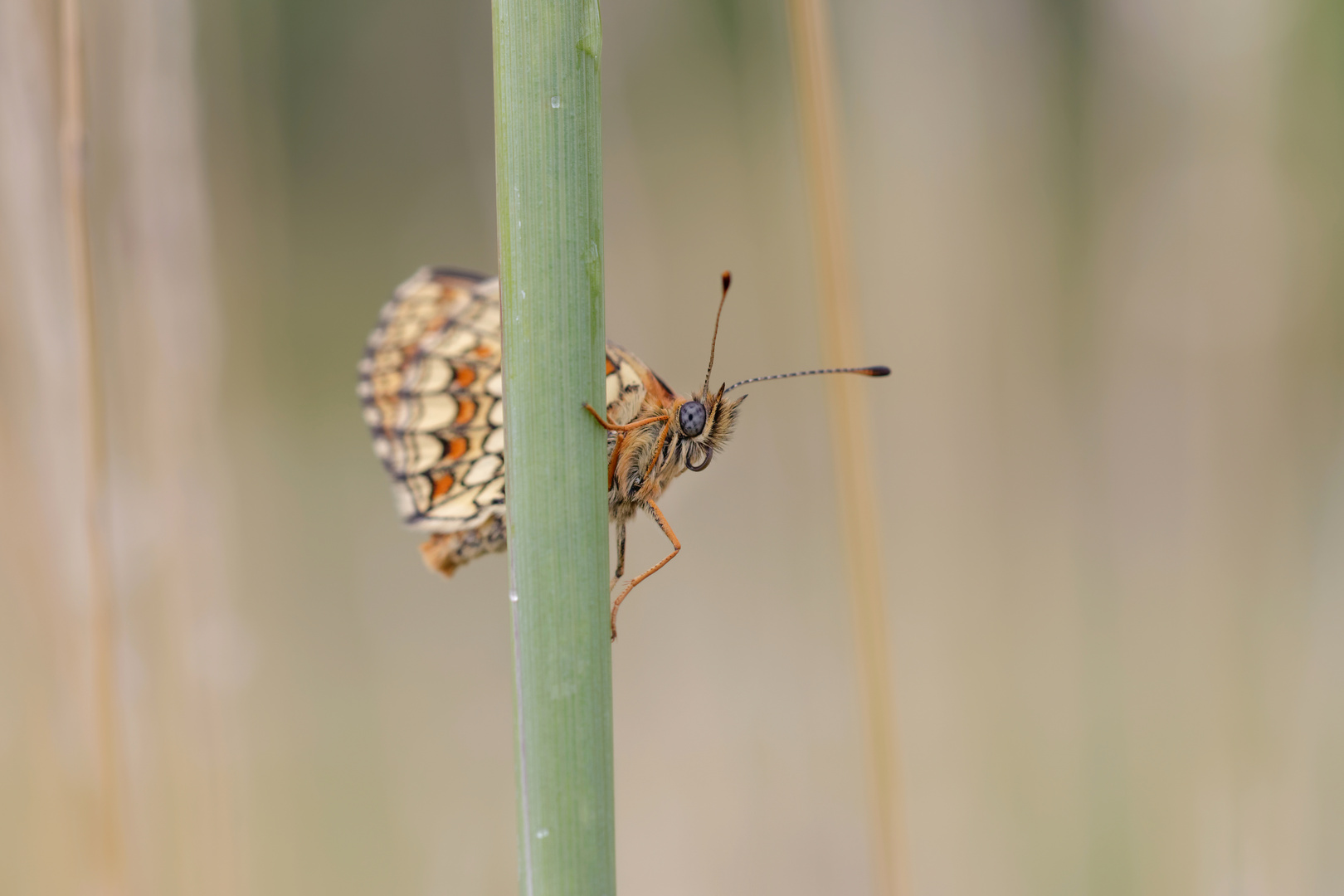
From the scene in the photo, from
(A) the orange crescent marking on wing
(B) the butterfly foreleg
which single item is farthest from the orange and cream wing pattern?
(B) the butterfly foreleg

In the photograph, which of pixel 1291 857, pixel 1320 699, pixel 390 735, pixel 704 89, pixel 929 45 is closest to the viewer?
pixel 1291 857

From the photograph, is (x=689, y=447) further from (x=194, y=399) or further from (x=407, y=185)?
(x=407, y=185)

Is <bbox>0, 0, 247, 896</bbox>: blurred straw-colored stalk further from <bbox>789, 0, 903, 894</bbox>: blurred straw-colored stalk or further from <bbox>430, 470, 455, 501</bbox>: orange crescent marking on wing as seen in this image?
<bbox>789, 0, 903, 894</bbox>: blurred straw-colored stalk

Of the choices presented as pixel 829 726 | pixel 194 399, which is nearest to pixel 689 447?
pixel 194 399

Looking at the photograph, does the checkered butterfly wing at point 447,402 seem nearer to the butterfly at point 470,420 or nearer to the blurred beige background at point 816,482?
the butterfly at point 470,420

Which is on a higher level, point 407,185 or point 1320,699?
point 407,185

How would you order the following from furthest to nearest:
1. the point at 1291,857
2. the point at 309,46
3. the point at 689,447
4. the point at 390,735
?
the point at 309,46, the point at 390,735, the point at 1291,857, the point at 689,447
